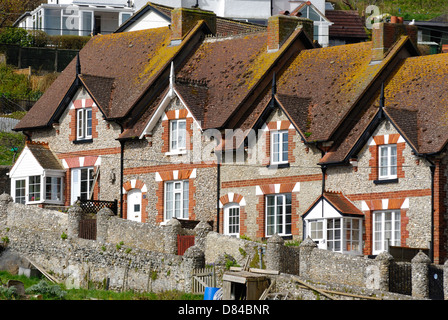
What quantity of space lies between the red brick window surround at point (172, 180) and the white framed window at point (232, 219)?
4.57 feet

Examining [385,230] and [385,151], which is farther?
[385,151]

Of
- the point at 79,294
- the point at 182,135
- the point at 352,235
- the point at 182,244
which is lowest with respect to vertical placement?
the point at 79,294

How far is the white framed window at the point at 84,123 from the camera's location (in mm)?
54438

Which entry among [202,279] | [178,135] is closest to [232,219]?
[178,135]

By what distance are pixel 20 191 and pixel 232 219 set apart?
10.7 m

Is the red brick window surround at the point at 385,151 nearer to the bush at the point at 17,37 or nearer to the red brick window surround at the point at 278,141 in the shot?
the red brick window surround at the point at 278,141

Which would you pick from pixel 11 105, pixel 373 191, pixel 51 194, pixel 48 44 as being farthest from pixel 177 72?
pixel 48 44

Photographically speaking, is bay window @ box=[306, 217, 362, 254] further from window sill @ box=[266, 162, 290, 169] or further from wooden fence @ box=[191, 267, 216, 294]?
wooden fence @ box=[191, 267, 216, 294]

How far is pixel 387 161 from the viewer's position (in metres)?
45.3

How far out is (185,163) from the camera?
50812 mm

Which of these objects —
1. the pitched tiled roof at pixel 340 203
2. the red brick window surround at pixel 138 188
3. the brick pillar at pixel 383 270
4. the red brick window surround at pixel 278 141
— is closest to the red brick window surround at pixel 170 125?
the red brick window surround at pixel 138 188

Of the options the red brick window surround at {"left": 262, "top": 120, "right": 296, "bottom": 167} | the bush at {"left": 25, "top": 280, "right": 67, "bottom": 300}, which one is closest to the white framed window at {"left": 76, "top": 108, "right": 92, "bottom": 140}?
the red brick window surround at {"left": 262, "top": 120, "right": 296, "bottom": 167}

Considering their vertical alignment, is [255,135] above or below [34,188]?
above

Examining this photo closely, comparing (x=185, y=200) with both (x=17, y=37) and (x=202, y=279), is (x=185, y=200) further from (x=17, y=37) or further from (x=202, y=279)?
(x=17, y=37)
